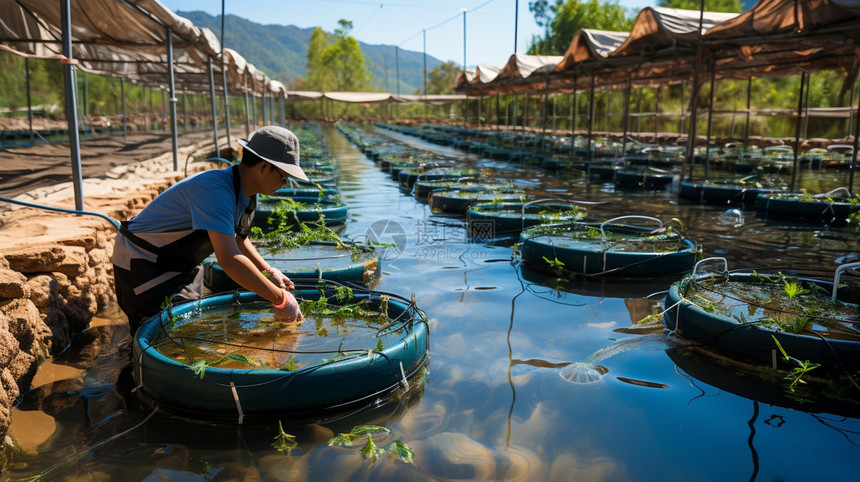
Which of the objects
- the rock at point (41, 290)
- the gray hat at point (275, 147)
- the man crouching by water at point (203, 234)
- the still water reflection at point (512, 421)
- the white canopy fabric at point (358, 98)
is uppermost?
the white canopy fabric at point (358, 98)

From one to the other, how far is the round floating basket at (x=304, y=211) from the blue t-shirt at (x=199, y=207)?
357 cm

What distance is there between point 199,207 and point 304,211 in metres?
4.61

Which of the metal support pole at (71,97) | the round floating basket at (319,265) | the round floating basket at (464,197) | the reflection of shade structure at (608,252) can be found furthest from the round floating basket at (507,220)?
the metal support pole at (71,97)

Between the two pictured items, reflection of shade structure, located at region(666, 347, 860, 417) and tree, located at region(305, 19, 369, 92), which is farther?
tree, located at region(305, 19, 369, 92)

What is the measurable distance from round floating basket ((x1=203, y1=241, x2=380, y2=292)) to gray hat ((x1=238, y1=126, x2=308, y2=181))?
1.70 m

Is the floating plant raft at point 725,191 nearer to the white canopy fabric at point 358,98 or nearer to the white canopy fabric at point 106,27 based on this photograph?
the white canopy fabric at point 106,27

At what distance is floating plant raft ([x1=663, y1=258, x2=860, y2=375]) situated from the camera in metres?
3.56

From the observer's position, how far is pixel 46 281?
3996mm

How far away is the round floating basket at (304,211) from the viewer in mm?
7609

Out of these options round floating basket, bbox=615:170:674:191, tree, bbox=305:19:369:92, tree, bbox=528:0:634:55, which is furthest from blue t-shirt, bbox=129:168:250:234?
tree, bbox=305:19:369:92

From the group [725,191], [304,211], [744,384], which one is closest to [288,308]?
[744,384]

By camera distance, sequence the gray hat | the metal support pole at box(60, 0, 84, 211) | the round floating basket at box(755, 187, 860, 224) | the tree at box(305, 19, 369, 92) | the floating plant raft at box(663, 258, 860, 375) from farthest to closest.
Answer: the tree at box(305, 19, 369, 92), the round floating basket at box(755, 187, 860, 224), the metal support pole at box(60, 0, 84, 211), the floating plant raft at box(663, 258, 860, 375), the gray hat

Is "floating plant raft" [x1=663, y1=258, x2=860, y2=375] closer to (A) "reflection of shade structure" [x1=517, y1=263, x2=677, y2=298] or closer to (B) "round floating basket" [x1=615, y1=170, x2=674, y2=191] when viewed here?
(A) "reflection of shade structure" [x1=517, y1=263, x2=677, y2=298]

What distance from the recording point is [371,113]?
69312 millimetres
